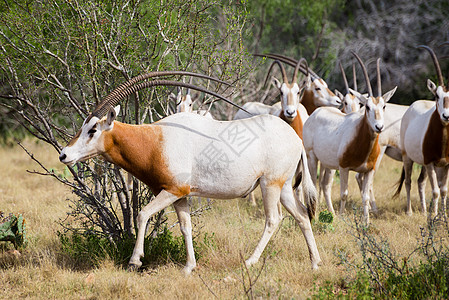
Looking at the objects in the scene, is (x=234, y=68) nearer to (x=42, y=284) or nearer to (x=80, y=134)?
(x=80, y=134)

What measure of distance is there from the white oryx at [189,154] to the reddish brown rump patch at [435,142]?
2802 millimetres

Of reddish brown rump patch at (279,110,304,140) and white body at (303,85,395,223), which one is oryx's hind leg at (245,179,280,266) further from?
reddish brown rump patch at (279,110,304,140)

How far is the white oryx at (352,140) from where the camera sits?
21.8 feet

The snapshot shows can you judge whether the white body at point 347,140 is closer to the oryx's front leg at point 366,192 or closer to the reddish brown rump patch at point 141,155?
the oryx's front leg at point 366,192

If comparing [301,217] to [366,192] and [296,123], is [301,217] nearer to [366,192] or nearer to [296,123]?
[366,192]

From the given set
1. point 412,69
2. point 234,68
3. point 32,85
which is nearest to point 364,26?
point 412,69

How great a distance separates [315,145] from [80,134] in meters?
4.34

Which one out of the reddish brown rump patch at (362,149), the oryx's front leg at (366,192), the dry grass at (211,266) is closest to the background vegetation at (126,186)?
the dry grass at (211,266)

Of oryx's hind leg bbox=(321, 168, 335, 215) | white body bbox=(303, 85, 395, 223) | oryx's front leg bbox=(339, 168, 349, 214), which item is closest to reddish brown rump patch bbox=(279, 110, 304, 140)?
white body bbox=(303, 85, 395, 223)

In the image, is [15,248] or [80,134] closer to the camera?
[80,134]

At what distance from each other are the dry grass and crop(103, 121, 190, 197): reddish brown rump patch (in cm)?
85

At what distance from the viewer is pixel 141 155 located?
176 inches

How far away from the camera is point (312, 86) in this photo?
10.1 metres

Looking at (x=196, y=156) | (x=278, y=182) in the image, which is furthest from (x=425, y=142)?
(x=196, y=156)
